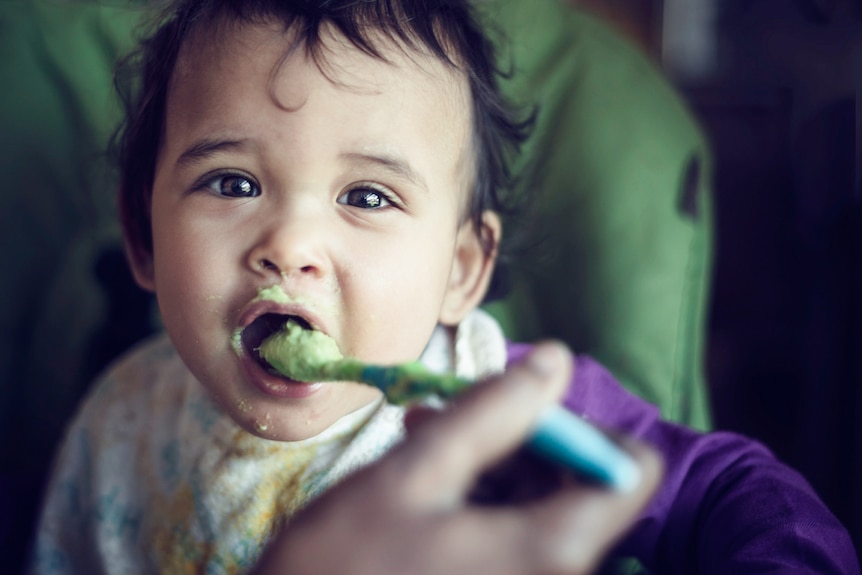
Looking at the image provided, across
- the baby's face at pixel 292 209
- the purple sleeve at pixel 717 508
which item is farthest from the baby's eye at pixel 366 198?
the purple sleeve at pixel 717 508

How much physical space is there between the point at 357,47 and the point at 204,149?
0.17 metres

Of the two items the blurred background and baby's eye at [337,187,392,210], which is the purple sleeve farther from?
the blurred background

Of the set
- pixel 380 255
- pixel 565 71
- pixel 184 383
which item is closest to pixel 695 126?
pixel 565 71

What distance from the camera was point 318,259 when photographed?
0.68 meters

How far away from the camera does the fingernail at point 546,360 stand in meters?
0.43

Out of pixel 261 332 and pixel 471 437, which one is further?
pixel 261 332

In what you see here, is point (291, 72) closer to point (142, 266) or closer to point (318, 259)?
point (318, 259)

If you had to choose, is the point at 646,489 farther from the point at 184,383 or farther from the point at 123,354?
the point at 123,354

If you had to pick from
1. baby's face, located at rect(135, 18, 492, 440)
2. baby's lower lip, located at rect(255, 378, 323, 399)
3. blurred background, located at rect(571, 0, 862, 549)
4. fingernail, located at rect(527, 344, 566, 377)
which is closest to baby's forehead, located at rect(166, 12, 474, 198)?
baby's face, located at rect(135, 18, 492, 440)

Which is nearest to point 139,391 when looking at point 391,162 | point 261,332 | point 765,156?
point 261,332

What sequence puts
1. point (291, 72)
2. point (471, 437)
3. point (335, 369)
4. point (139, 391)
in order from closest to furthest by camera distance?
point (471, 437) → point (335, 369) → point (291, 72) → point (139, 391)

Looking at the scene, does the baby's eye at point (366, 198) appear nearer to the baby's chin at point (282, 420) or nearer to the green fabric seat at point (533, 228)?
the baby's chin at point (282, 420)

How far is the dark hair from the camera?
746 mm

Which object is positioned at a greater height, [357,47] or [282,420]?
[357,47]
